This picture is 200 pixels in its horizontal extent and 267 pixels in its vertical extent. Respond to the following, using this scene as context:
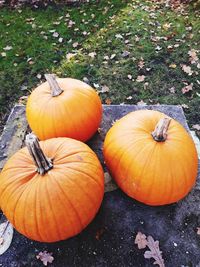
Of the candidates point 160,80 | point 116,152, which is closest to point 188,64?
point 160,80

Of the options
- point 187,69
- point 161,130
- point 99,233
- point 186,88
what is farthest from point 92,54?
point 99,233

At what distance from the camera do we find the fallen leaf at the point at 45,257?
213cm

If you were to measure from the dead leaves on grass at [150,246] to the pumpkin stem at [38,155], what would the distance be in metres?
0.83

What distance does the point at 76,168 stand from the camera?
2.00 m

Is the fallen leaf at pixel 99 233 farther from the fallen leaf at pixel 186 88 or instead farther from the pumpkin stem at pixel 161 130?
the fallen leaf at pixel 186 88

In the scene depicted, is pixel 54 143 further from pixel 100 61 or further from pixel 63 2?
pixel 63 2

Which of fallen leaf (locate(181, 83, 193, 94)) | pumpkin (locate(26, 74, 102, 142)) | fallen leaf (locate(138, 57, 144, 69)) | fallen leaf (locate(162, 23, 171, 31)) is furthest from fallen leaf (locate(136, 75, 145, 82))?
pumpkin (locate(26, 74, 102, 142))

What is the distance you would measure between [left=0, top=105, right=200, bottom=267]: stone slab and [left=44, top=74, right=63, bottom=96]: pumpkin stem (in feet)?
2.96

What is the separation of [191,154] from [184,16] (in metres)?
5.14

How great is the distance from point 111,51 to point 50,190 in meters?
4.23

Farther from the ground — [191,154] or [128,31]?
[191,154]

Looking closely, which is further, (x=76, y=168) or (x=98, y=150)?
Answer: (x=98, y=150)

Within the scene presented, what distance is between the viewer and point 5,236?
90.1 inches

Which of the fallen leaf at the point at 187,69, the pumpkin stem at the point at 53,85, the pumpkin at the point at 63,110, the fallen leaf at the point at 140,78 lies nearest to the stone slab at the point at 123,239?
the pumpkin at the point at 63,110
